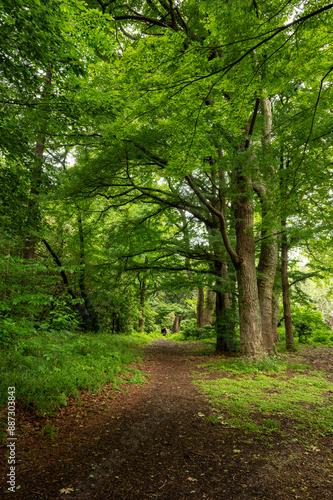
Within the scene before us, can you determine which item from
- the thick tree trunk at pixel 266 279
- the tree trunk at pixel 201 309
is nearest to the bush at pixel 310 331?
the tree trunk at pixel 201 309

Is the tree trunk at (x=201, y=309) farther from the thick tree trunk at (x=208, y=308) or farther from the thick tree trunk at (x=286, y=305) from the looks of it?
the thick tree trunk at (x=286, y=305)

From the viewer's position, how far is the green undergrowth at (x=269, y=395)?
3451mm

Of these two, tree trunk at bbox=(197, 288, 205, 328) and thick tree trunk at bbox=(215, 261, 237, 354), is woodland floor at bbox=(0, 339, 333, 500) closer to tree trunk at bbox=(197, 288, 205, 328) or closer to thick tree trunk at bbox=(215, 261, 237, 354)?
thick tree trunk at bbox=(215, 261, 237, 354)

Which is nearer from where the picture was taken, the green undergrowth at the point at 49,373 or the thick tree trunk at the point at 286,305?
the green undergrowth at the point at 49,373

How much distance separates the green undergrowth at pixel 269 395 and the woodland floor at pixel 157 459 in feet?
0.88

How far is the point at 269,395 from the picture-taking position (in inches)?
177

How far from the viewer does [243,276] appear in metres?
7.24

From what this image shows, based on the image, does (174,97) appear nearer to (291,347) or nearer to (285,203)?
(285,203)

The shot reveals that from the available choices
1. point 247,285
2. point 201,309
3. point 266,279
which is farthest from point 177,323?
point 247,285

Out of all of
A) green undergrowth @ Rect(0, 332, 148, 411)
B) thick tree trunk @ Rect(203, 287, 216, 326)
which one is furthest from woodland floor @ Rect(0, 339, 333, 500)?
thick tree trunk @ Rect(203, 287, 216, 326)

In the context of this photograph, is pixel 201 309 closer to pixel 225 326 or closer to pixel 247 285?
pixel 225 326

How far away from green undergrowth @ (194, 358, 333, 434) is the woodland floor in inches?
10.6

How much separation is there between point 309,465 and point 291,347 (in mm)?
7801

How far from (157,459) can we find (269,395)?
8.67 feet
